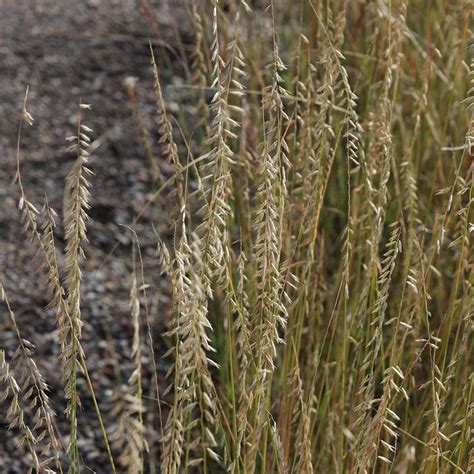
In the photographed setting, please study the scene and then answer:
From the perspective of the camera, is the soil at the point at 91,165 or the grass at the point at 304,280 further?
the soil at the point at 91,165

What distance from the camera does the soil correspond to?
2209 millimetres

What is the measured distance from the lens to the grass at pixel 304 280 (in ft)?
4.09

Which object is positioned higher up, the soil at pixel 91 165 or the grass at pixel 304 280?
the grass at pixel 304 280

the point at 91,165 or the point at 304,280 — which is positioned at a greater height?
the point at 304,280

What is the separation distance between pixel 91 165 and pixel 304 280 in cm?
156

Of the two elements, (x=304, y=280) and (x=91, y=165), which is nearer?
(x=304, y=280)

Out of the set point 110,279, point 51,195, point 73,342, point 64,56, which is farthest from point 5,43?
point 73,342

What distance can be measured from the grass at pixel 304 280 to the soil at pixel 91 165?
0.21 feet

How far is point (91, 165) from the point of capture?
2.94 m

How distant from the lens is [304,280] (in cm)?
152

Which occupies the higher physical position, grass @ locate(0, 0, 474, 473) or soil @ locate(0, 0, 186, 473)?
grass @ locate(0, 0, 474, 473)

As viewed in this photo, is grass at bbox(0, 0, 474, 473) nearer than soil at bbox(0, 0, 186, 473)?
Yes

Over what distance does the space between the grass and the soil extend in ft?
0.21

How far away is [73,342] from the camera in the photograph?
1239 mm
